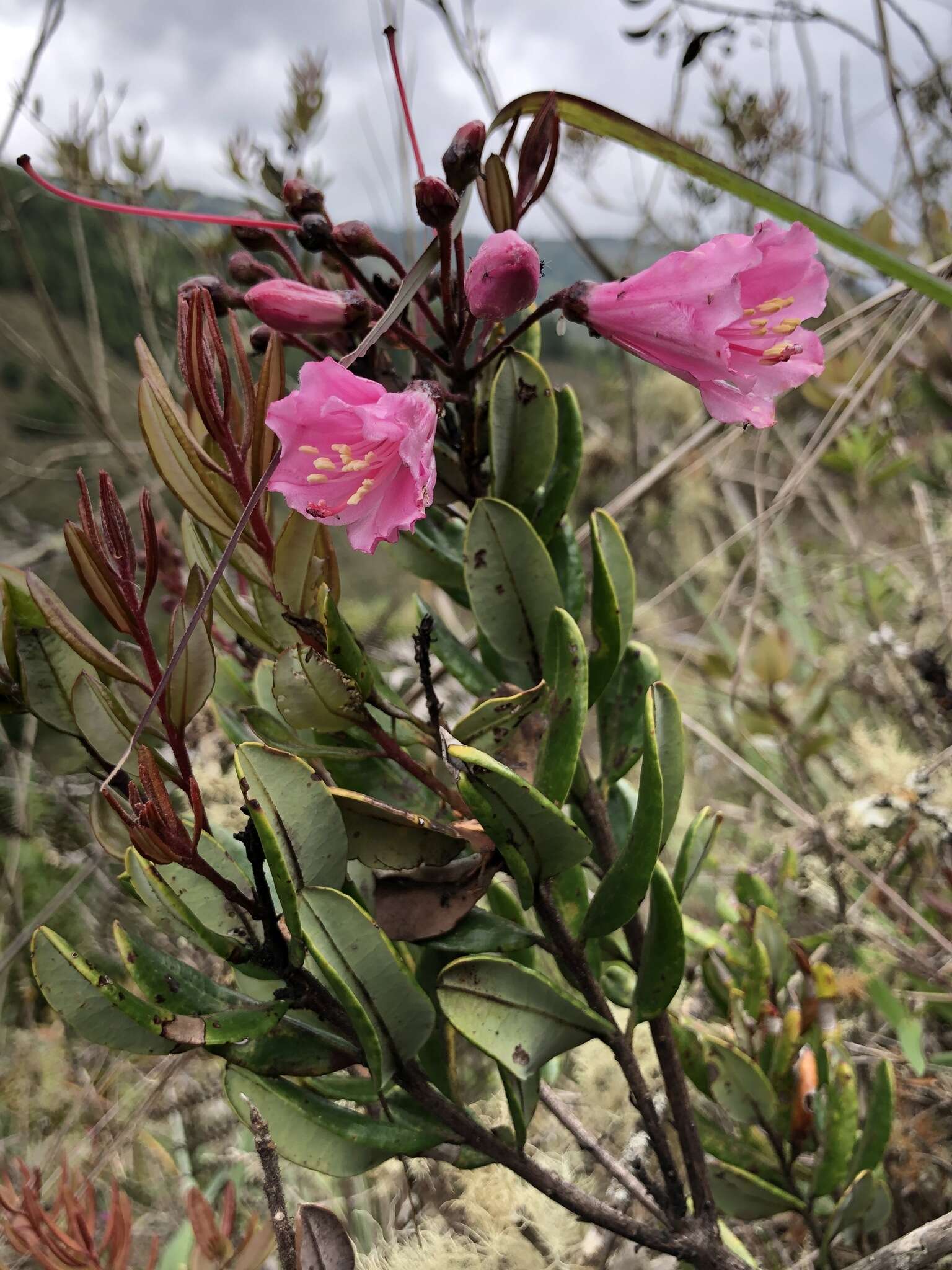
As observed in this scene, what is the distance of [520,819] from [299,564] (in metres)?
0.20

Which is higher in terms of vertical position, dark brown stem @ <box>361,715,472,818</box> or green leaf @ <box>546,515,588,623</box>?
green leaf @ <box>546,515,588,623</box>

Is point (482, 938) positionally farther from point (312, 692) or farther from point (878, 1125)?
point (878, 1125)

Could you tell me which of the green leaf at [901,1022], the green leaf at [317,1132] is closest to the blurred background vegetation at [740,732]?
the green leaf at [901,1022]

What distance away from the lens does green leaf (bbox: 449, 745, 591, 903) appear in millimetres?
471

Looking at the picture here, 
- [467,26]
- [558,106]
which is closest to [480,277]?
[558,106]

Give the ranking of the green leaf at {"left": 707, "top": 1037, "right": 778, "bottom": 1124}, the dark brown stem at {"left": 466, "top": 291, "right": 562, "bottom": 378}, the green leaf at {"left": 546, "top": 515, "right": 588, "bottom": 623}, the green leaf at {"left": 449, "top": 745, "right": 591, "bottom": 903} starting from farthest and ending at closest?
the green leaf at {"left": 707, "top": 1037, "right": 778, "bottom": 1124}, the green leaf at {"left": 546, "top": 515, "right": 588, "bottom": 623}, the dark brown stem at {"left": 466, "top": 291, "right": 562, "bottom": 378}, the green leaf at {"left": 449, "top": 745, "right": 591, "bottom": 903}

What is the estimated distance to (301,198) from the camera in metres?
0.61

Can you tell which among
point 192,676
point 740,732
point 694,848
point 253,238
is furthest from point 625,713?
point 740,732

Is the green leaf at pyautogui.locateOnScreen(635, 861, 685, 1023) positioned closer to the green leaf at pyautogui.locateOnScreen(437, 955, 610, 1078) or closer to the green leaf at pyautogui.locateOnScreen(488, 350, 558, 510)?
the green leaf at pyautogui.locateOnScreen(437, 955, 610, 1078)

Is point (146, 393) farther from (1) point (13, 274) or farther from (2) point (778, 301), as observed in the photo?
(1) point (13, 274)

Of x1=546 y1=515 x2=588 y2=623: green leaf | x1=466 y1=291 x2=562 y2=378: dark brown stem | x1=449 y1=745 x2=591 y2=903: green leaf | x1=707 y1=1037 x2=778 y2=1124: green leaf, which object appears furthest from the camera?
x1=707 y1=1037 x2=778 y2=1124: green leaf

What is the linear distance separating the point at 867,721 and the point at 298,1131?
5.50ft

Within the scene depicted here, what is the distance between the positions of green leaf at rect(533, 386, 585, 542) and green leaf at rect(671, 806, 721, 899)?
24 cm

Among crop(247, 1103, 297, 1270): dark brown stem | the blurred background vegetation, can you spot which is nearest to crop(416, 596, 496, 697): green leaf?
the blurred background vegetation
